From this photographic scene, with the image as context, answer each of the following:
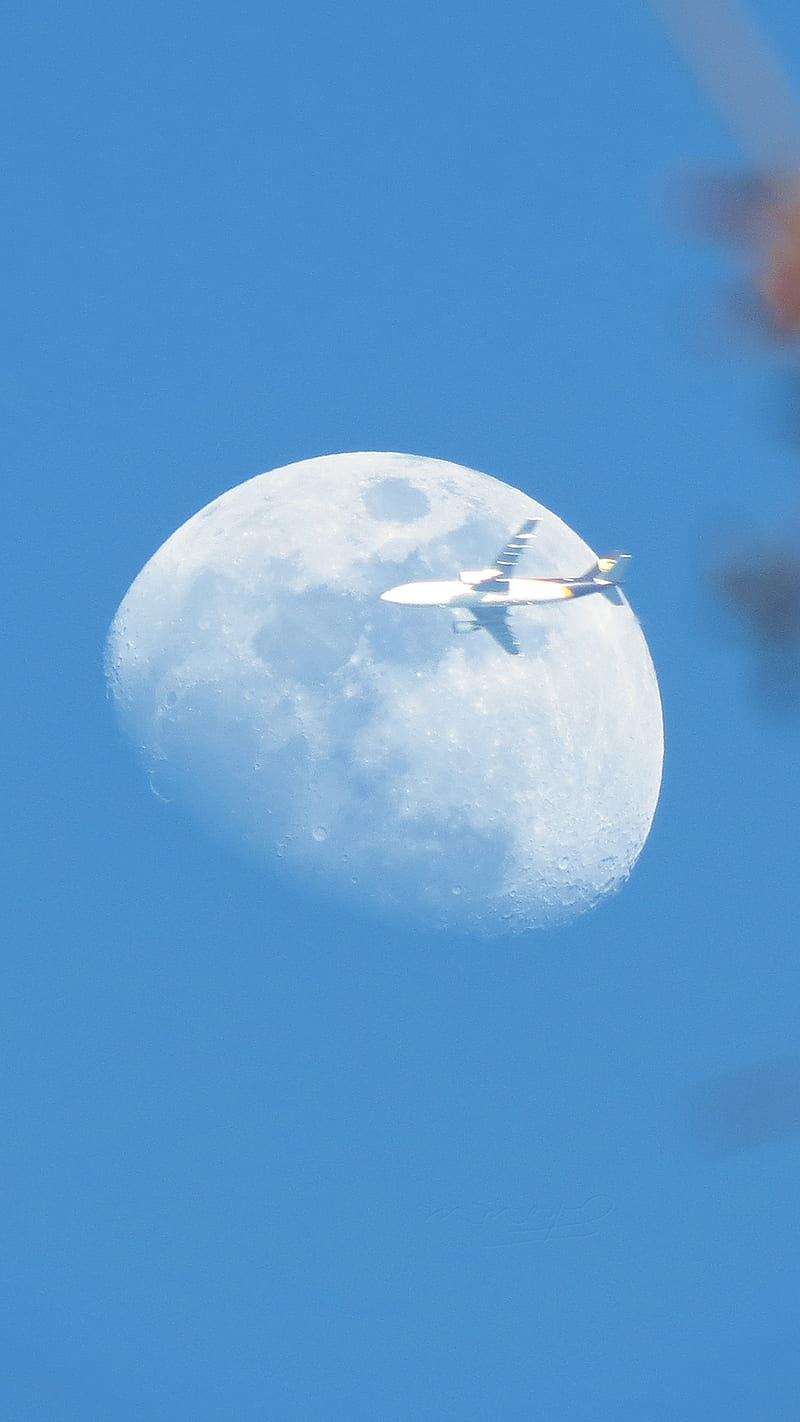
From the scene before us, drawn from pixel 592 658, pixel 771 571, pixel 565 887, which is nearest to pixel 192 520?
pixel 592 658

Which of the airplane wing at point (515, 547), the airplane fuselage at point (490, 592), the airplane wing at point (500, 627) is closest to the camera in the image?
the airplane wing at point (500, 627)

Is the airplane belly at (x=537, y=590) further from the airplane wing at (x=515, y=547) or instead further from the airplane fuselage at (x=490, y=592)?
the airplane wing at (x=515, y=547)

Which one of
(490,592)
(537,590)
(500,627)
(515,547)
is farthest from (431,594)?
(537,590)

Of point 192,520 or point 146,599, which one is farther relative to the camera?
point 192,520

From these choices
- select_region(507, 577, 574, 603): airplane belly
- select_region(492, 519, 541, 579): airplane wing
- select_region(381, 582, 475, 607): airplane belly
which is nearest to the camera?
select_region(381, 582, 475, 607): airplane belly

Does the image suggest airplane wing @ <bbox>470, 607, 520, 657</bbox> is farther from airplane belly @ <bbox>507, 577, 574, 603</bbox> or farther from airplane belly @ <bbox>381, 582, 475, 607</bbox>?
airplane belly @ <bbox>507, 577, 574, 603</bbox>

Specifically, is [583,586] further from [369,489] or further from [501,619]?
[369,489]
